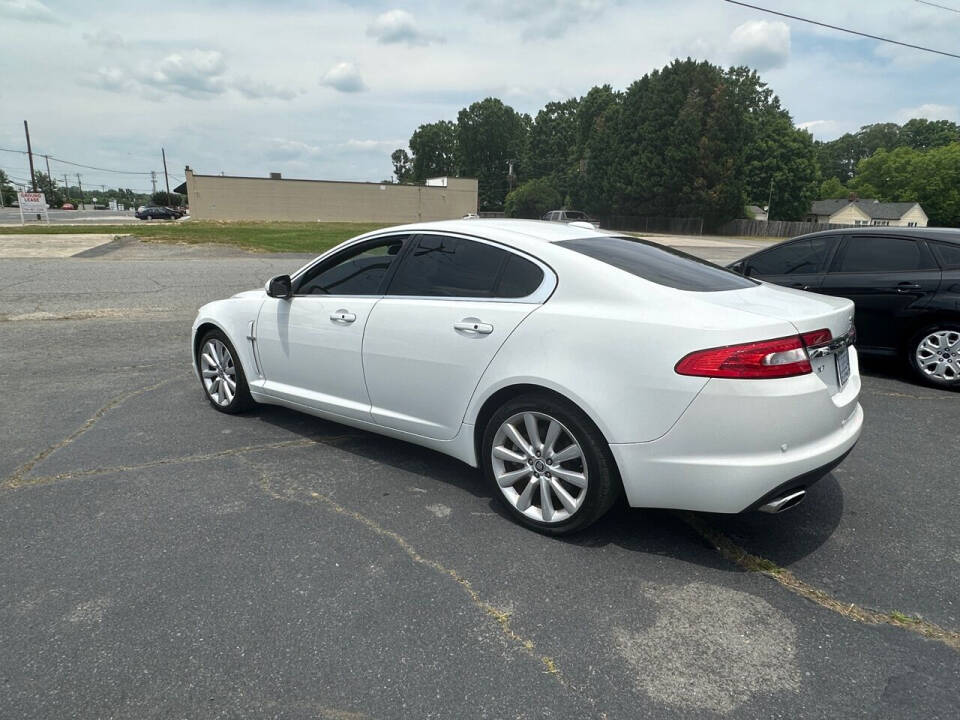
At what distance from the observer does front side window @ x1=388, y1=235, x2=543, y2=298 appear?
11.0ft

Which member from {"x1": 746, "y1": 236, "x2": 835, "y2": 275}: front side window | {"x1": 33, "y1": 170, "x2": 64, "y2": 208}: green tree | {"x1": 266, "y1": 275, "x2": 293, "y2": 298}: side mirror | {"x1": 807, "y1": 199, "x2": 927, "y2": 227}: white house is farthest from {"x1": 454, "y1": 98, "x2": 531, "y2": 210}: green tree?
{"x1": 266, "y1": 275, "x2": 293, "y2": 298}: side mirror

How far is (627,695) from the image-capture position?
7.14ft

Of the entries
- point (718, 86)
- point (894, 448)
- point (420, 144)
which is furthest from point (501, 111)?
point (894, 448)

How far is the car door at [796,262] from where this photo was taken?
6.73 meters

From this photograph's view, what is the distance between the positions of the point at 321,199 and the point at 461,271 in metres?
65.7

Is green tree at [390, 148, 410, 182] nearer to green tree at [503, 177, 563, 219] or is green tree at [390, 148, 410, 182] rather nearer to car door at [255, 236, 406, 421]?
green tree at [503, 177, 563, 219]

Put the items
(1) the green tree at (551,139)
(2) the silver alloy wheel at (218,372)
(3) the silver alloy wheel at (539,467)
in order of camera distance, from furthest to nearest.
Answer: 1. (1) the green tree at (551,139)
2. (2) the silver alloy wheel at (218,372)
3. (3) the silver alloy wheel at (539,467)

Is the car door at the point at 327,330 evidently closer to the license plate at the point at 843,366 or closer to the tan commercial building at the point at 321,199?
the license plate at the point at 843,366

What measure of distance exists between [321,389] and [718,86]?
5741 cm

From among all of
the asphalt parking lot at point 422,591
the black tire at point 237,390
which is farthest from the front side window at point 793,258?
the black tire at point 237,390

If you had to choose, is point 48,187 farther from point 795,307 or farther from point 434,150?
point 795,307

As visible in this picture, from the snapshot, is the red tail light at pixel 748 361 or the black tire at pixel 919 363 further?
the black tire at pixel 919 363

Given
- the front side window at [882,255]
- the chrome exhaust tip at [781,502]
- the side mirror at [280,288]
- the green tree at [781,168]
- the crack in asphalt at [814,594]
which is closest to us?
the crack in asphalt at [814,594]

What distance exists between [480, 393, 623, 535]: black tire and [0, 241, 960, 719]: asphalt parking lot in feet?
0.40
